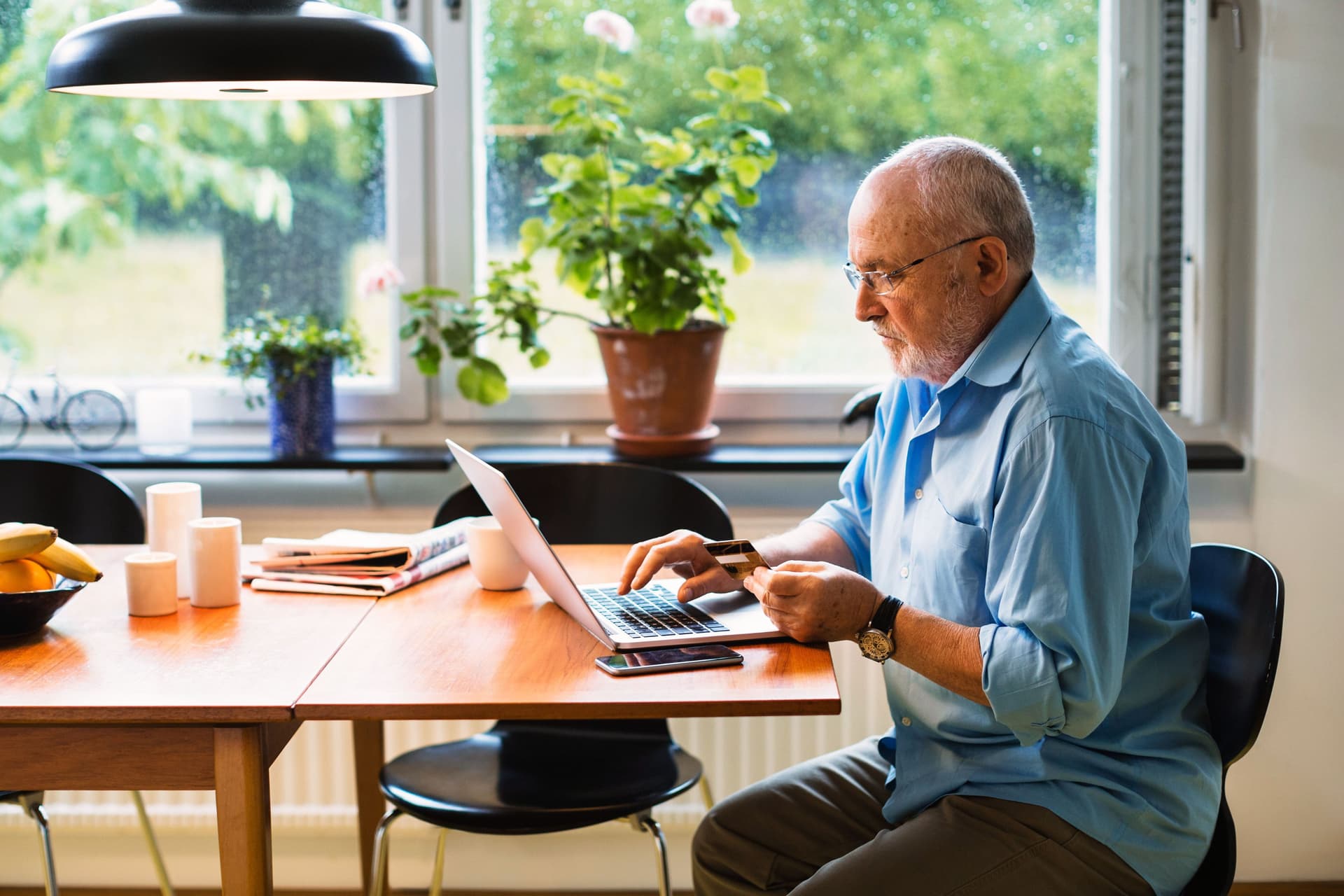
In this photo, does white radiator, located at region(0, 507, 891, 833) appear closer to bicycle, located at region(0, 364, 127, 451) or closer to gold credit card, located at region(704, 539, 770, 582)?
bicycle, located at region(0, 364, 127, 451)

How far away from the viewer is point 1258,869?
2797 mm

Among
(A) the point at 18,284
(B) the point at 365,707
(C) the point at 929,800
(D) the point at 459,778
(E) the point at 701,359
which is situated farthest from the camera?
(A) the point at 18,284

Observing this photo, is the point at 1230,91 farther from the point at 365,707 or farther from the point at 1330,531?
the point at 365,707

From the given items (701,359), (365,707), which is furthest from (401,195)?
(365,707)

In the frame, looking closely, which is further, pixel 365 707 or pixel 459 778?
pixel 459 778

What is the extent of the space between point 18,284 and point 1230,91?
2.60 meters

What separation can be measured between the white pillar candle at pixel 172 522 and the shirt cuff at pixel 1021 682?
1113mm

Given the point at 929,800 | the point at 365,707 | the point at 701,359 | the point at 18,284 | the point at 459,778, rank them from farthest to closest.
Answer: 1. the point at 18,284
2. the point at 701,359
3. the point at 459,778
4. the point at 929,800
5. the point at 365,707

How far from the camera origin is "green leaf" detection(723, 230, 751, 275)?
2.73 m

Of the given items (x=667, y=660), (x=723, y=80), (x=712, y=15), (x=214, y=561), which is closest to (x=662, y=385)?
(x=723, y=80)

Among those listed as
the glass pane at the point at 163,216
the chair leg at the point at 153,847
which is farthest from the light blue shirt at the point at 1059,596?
the glass pane at the point at 163,216

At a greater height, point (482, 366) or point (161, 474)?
point (482, 366)

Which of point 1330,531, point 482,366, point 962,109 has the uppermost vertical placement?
point 962,109

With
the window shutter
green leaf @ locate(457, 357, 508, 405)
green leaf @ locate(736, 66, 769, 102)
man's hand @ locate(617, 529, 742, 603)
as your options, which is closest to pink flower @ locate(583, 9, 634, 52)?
green leaf @ locate(736, 66, 769, 102)
